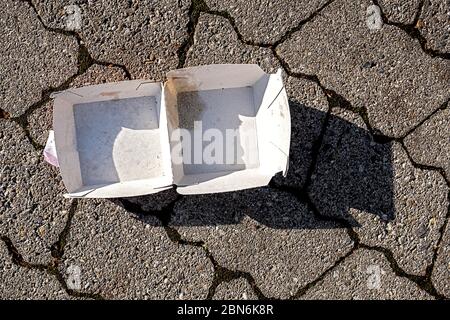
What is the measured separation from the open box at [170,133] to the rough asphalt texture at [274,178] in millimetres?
103

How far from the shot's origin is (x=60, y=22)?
5.32ft

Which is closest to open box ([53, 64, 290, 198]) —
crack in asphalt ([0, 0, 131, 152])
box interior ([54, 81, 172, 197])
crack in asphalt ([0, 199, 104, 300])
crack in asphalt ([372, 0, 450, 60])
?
box interior ([54, 81, 172, 197])

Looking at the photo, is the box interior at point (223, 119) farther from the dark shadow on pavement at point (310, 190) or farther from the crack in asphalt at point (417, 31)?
the crack in asphalt at point (417, 31)

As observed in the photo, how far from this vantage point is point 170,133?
1504mm

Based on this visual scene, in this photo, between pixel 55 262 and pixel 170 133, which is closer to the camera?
pixel 170 133

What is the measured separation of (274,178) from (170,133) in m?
0.34

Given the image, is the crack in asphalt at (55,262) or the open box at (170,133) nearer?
the open box at (170,133)

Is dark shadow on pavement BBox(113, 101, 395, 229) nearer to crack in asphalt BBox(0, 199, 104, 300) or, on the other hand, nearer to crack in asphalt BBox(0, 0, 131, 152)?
crack in asphalt BBox(0, 199, 104, 300)

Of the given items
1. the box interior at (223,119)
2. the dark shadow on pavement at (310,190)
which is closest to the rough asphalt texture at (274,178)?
the dark shadow on pavement at (310,190)

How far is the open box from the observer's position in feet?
4.95

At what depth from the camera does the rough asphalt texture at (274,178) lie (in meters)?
1.62

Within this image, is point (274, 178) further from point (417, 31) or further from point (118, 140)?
point (417, 31)

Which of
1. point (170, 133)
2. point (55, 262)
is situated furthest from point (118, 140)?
point (55, 262)
